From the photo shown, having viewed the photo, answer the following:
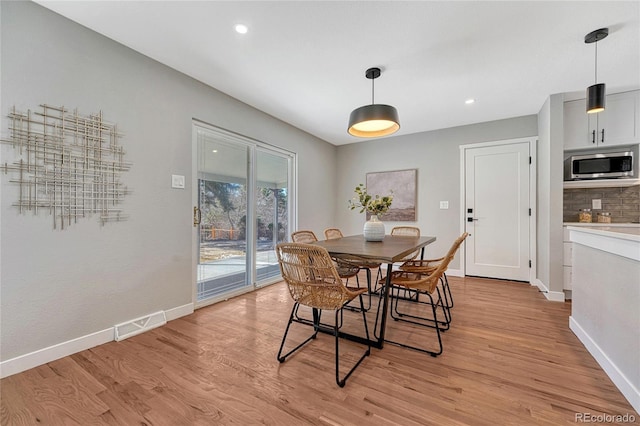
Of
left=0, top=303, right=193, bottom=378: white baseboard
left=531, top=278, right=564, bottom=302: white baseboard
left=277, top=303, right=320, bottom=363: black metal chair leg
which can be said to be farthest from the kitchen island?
left=0, top=303, right=193, bottom=378: white baseboard

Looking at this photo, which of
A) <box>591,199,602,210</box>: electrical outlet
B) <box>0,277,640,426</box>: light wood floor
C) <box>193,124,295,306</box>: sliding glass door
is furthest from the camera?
<box>591,199,602,210</box>: electrical outlet

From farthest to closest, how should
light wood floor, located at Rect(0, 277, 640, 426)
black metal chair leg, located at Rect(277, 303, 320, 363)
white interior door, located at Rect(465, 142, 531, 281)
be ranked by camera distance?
white interior door, located at Rect(465, 142, 531, 281), black metal chair leg, located at Rect(277, 303, 320, 363), light wood floor, located at Rect(0, 277, 640, 426)

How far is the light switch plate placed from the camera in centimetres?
259

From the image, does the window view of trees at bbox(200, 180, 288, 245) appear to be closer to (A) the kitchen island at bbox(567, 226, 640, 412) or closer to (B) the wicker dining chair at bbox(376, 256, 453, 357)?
(B) the wicker dining chair at bbox(376, 256, 453, 357)

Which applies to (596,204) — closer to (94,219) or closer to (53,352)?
(94,219)

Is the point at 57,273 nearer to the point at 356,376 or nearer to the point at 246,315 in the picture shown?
the point at 246,315

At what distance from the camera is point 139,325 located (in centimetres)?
229

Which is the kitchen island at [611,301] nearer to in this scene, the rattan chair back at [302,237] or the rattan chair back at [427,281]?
the rattan chair back at [427,281]

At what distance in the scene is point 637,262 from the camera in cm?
141

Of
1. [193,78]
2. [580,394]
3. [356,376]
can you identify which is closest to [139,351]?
[356,376]

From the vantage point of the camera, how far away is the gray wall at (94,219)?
1700 millimetres

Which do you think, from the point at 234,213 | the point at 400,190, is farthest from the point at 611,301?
the point at 234,213

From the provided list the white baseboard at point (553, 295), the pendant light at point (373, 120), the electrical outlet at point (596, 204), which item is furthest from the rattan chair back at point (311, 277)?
the electrical outlet at point (596, 204)

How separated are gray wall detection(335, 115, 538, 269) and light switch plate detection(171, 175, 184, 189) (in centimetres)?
342
